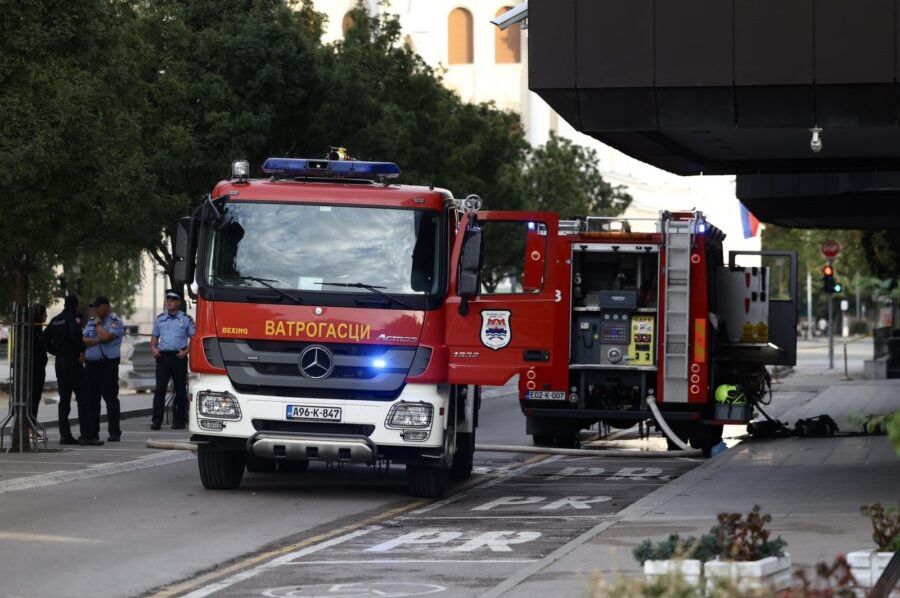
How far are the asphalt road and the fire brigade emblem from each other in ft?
4.83

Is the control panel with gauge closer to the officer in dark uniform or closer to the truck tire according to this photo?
the truck tire

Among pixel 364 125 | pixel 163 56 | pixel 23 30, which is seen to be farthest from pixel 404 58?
pixel 23 30

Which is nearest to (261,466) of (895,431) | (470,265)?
(470,265)


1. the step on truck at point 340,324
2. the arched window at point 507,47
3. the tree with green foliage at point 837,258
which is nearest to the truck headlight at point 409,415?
the step on truck at point 340,324

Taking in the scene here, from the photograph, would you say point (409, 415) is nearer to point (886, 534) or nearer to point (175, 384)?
point (886, 534)

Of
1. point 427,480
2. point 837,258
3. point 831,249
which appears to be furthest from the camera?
point 837,258

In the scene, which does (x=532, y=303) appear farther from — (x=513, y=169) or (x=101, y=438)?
(x=513, y=169)

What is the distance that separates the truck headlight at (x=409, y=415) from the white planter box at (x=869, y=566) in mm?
6589

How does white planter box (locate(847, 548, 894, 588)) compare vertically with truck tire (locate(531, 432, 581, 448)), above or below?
above

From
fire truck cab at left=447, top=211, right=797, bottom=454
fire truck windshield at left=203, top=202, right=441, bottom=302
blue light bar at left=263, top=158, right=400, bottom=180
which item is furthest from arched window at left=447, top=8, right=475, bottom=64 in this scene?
fire truck windshield at left=203, top=202, right=441, bottom=302

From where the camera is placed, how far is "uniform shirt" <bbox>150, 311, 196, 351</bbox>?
24297 millimetres

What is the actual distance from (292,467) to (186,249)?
3.84 meters

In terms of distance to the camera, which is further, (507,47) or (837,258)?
(507,47)

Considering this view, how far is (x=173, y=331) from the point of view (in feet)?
80.0
